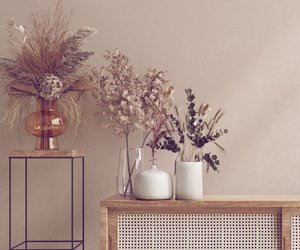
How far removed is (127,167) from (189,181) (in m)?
0.35

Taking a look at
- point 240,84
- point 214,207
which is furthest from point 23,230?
point 240,84

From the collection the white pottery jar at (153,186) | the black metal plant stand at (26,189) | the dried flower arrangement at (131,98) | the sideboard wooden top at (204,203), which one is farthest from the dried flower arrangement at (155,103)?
the black metal plant stand at (26,189)

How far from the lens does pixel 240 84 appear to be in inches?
136

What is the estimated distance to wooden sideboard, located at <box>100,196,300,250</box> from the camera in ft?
9.70

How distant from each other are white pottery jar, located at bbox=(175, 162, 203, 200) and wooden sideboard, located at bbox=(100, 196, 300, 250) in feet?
0.17

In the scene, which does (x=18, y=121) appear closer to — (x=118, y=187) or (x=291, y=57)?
(x=118, y=187)

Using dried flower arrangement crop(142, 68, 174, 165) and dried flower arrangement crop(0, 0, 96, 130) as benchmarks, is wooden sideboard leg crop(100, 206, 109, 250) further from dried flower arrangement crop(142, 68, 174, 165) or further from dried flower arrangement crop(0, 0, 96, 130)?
dried flower arrangement crop(0, 0, 96, 130)

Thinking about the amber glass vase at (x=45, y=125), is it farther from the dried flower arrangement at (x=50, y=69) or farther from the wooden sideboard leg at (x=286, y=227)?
the wooden sideboard leg at (x=286, y=227)

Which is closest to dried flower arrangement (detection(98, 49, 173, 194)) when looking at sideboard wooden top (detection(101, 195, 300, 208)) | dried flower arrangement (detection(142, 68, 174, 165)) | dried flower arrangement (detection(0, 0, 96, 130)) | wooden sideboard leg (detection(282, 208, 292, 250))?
dried flower arrangement (detection(142, 68, 174, 165))

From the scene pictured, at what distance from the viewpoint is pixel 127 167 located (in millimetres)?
3209

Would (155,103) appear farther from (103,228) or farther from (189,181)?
(103,228)

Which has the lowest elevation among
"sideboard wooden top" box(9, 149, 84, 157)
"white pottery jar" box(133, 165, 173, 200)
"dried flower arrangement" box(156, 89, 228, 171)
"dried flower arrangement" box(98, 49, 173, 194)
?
"white pottery jar" box(133, 165, 173, 200)

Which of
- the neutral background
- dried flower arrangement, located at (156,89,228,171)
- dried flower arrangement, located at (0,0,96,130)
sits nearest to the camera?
dried flower arrangement, located at (156,89,228,171)

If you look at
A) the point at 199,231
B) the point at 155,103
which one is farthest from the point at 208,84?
the point at 199,231
